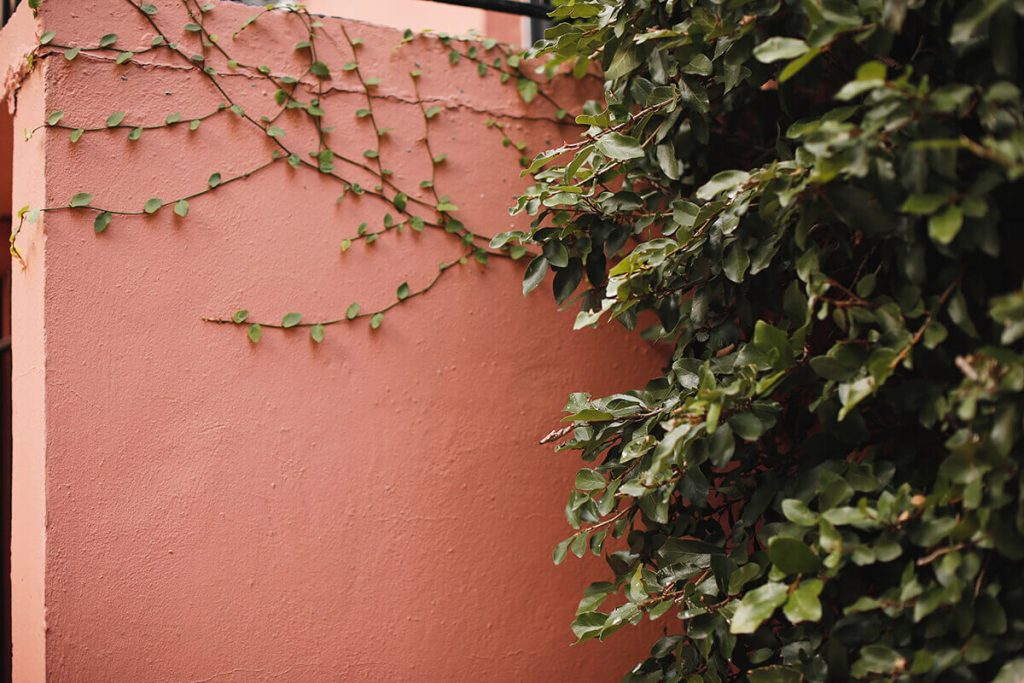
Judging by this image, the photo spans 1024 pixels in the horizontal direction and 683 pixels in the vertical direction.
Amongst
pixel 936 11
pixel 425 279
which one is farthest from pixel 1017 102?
pixel 425 279

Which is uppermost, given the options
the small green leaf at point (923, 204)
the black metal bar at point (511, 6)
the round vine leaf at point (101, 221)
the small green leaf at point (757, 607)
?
the black metal bar at point (511, 6)

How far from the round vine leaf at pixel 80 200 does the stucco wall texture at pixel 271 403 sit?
0.08 feet

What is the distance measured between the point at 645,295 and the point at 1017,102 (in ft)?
2.71

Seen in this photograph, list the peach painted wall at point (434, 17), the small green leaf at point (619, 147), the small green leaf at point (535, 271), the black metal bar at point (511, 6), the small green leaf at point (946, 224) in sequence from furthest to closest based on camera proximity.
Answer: the peach painted wall at point (434, 17), the black metal bar at point (511, 6), the small green leaf at point (535, 271), the small green leaf at point (619, 147), the small green leaf at point (946, 224)

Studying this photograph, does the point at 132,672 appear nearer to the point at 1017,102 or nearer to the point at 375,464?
the point at 375,464

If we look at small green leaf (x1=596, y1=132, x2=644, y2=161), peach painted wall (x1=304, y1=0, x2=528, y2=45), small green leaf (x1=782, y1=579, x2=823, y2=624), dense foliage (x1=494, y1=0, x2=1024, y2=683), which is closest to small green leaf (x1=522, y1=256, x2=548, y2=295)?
dense foliage (x1=494, y1=0, x2=1024, y2=683)

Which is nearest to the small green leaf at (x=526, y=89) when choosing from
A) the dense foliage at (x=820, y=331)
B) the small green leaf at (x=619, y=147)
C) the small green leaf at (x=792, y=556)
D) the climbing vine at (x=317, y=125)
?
the climbing vine at (x=317, y=125)

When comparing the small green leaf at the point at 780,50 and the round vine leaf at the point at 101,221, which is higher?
the small green leaf at the point at 780,50

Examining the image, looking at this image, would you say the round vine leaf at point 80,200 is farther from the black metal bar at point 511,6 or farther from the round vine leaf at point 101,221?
the black metal bar at point 511,6

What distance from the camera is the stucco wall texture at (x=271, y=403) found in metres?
2.20

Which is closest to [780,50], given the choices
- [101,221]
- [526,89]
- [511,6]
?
[526,89]

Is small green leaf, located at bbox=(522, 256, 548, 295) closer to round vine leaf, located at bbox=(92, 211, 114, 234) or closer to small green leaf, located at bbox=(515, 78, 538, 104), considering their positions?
small green leaf, located at bbox=(515, 78, 538, 104)

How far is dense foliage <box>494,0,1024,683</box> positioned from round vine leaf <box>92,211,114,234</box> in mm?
990

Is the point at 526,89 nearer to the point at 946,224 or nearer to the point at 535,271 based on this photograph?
the point at 535,271
